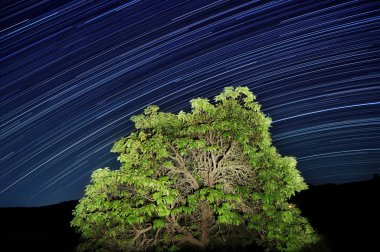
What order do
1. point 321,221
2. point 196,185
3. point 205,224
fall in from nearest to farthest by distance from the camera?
point 196,185
point 205,224
point 321,221

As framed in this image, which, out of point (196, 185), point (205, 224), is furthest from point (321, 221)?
point (196, 185)

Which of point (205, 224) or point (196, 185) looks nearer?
point (196, 185)

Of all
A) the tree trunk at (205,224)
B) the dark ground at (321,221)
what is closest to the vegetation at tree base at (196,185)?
the tree trunk at (205,224)

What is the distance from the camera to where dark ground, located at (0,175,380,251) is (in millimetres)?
22703

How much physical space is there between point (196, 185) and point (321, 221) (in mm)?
24486

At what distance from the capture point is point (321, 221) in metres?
28.6

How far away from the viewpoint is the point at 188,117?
1012 centimetres

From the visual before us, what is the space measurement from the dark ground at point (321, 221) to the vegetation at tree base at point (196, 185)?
273 inches

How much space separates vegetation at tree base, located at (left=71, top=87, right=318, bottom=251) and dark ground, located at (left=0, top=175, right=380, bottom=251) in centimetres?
694

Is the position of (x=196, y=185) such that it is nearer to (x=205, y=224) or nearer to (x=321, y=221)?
(x=205, y=224)

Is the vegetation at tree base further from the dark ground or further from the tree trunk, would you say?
the dark ground

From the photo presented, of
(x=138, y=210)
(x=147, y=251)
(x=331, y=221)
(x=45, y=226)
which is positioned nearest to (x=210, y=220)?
(x=147, y=251)

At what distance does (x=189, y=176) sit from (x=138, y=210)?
281 centimetres

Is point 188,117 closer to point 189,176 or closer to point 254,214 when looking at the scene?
point 189,176
